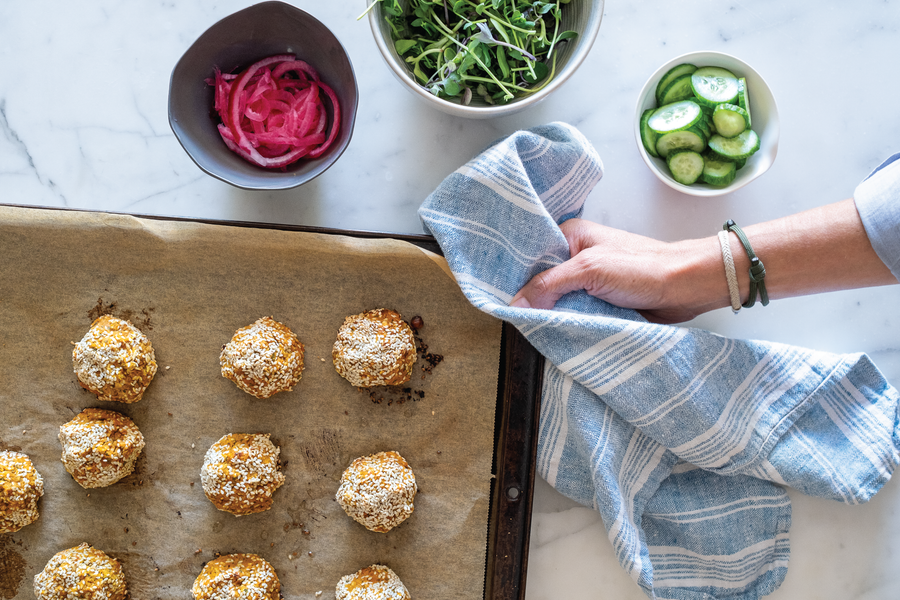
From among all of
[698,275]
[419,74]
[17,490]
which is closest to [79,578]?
[17,490]

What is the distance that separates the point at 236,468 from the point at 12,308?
2.53ft

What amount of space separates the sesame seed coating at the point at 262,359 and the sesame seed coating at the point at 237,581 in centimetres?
47

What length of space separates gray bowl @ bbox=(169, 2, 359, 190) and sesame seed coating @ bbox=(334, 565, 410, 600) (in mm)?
1077

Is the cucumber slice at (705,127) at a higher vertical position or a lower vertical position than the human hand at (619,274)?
higher

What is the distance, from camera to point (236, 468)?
1.81 m

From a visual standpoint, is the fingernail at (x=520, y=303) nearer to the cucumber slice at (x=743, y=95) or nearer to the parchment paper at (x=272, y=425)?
the parchment paper at (x=272, y=425)

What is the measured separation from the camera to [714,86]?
1.88 m

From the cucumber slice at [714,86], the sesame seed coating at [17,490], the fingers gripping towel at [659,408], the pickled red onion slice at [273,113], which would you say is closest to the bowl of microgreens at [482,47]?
the fingers gripping towel at [659,408]

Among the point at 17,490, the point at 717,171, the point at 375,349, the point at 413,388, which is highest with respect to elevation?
the point at 717,171

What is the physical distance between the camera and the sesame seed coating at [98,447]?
1807mm

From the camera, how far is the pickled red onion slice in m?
1.81

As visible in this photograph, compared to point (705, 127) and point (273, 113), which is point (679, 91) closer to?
point (705, 127)

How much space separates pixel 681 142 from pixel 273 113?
1133 mm

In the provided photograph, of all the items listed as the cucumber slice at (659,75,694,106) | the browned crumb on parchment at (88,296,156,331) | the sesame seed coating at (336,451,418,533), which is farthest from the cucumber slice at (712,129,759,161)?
the browned crumb on parchment at (88,296,156,331)
